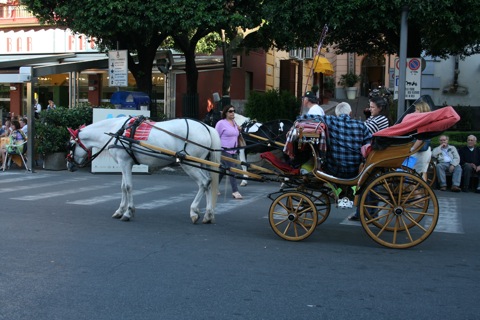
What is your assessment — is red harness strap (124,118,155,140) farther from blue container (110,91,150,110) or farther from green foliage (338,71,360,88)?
green foliage (338,71,360,88)

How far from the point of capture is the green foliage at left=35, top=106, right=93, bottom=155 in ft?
57.0

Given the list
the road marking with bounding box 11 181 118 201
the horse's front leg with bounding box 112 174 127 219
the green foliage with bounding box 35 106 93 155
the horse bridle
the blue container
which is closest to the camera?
the horse's front leg with bounding box 112 174 127 219

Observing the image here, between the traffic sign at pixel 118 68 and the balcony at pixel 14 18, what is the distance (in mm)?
12161

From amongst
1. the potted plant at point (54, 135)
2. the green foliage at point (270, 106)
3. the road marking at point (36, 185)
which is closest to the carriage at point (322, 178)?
the road marking at point (36, 185)

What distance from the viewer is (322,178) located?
7.57m

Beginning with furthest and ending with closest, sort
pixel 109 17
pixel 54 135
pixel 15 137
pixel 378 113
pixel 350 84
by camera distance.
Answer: pixel 350 84, pixel 15 137, pixel 54 135, pixel 109 17, pixel 378 113

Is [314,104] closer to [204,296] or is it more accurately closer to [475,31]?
[204,296]

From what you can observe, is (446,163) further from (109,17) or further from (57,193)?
(109,17)

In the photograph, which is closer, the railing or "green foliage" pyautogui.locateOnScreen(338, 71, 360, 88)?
the railing

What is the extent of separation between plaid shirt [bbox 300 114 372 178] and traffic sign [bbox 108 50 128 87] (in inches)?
446

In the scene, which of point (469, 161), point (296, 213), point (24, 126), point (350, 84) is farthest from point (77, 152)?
point (350, 84)

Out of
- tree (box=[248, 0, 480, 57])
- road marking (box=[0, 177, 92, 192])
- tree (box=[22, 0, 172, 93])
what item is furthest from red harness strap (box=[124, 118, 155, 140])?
tree (box=[22, 0, 172, 93])

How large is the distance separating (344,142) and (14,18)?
2508 cm

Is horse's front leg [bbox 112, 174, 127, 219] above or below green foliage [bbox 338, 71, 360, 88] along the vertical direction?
below
